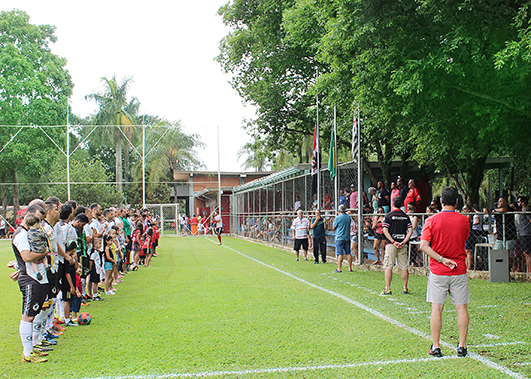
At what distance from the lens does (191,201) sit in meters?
48.6

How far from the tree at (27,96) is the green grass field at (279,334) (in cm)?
3356

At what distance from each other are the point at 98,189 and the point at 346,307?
37.5 meters

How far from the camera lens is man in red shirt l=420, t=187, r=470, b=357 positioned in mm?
5297

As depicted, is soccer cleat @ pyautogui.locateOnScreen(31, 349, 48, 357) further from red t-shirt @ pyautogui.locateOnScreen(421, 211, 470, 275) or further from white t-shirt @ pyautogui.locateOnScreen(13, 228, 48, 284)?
red t-shirt @ pyautogui.locateOnScreen(421, 211, 470, 275)

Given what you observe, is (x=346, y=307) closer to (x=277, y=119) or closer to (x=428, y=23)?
(x=428, y=23)

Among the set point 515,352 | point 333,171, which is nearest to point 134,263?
point 333,171

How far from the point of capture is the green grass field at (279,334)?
5016mm

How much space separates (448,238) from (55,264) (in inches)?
194

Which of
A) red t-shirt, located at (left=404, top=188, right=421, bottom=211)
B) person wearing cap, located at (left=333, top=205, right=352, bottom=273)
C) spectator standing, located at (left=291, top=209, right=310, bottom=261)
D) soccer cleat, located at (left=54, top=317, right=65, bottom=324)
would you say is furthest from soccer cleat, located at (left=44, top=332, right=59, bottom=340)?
spectator standing, located at (left=291, top=209, right=310, bottom=261)

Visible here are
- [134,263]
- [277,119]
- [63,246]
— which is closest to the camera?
[63,246]

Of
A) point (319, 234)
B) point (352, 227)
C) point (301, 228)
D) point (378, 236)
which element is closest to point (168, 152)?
point (301, 228)

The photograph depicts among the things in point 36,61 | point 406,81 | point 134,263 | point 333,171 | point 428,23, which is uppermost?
point 36,61

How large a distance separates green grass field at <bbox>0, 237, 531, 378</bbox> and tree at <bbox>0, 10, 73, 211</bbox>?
110 ft

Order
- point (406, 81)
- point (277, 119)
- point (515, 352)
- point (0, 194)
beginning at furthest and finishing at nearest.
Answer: point (0, 194), point (277, 119), point (406, 81), point (515, 352)
